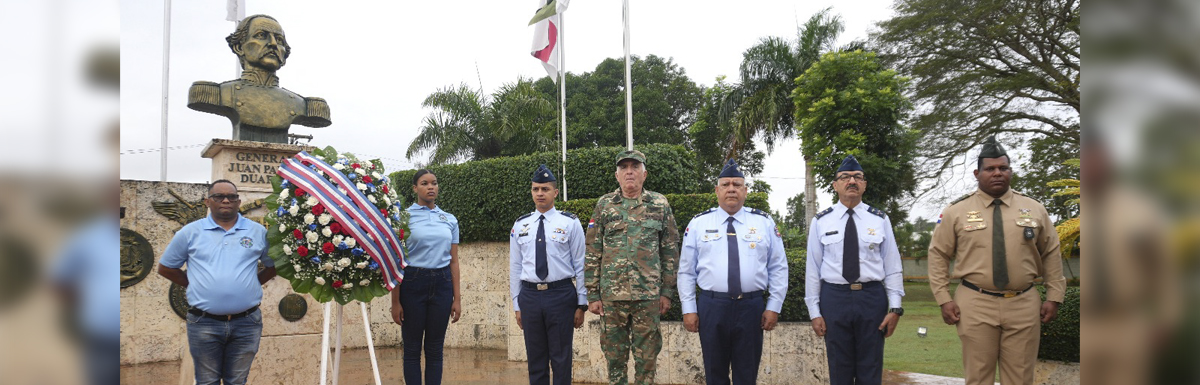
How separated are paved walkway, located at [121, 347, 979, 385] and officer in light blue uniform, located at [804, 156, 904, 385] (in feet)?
8.06

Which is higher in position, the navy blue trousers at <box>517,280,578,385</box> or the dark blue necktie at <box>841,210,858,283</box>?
the dark blue necktie at <box>841,210,858,283</box>

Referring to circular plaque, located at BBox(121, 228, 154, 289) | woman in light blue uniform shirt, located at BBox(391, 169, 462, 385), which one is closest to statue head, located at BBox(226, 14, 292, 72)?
circular plaque, located at BBox(121, 228, 154, 289)

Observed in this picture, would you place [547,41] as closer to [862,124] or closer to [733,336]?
[733,336]

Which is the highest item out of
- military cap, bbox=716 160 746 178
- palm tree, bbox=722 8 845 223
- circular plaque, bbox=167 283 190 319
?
palm tree, bbox=722 8 845 223

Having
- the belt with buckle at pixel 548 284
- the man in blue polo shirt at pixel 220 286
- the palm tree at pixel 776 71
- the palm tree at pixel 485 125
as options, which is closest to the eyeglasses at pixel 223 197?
the man in blue polo shirt at pixel 220 286

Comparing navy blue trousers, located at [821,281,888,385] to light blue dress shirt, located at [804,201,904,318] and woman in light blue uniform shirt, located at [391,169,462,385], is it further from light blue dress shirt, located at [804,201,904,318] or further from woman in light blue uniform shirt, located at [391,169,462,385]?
woman in light blue uniform shirt, located at [391,169,462,385]

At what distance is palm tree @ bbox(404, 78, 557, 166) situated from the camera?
63.4ft

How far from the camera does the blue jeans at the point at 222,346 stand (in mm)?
4486

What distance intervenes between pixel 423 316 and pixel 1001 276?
3.79 m

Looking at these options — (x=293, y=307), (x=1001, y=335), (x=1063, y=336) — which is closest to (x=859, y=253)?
(x=1001, y=335)

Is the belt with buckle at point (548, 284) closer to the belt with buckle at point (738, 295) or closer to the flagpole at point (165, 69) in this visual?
the belt with buckle at point (738, 295)

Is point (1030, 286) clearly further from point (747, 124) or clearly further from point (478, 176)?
point (747, 124)

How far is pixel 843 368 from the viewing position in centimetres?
474

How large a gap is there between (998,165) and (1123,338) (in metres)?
4.30
